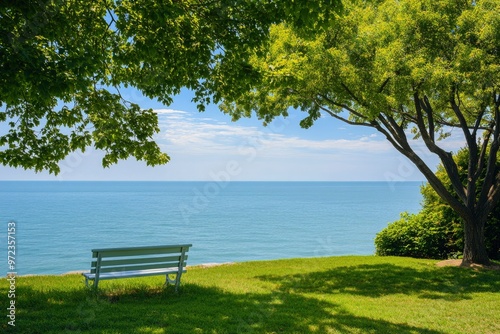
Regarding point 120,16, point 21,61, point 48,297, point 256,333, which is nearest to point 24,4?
point 21,61

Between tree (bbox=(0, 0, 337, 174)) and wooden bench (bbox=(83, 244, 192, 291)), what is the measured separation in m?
2.40

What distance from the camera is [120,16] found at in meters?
7.67

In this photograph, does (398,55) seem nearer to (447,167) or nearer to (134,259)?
(447,167)

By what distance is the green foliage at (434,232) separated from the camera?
1689cm

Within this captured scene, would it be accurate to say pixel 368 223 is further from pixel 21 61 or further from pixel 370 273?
pixel 21 61

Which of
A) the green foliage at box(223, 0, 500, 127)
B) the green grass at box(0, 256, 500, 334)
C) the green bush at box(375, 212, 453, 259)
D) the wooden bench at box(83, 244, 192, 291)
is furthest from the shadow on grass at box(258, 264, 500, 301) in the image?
the green foliage at box(223, 0, 500, 127)

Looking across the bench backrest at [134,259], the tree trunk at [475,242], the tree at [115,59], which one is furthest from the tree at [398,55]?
the bench backrest at [134,259]

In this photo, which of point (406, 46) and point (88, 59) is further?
point (406, 46)

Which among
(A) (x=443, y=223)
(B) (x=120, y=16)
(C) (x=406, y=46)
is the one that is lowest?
(A) (x=443, y=223)

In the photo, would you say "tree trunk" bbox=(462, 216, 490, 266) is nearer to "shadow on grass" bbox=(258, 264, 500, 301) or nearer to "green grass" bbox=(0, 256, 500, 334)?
"shadow on grass" bbox=(258, 264, 500, 301)

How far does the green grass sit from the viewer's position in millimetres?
6245

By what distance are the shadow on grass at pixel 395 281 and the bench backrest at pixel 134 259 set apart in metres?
3.10

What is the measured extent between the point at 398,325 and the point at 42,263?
91.0 ft

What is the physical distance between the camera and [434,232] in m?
17.7
